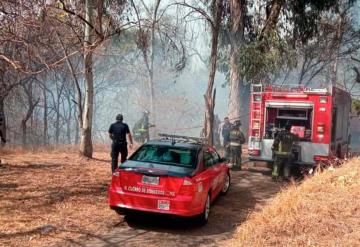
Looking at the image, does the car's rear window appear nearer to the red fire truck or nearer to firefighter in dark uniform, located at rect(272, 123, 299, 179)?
firefighter in dark uniform, located at rect(272, 123, 299, 179)

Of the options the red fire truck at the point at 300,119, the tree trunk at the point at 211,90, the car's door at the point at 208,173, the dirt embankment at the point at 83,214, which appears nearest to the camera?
the dirt embankment at the point at 83,214

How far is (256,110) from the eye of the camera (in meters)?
14.5

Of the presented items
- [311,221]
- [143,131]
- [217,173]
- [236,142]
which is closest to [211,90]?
[236,142]

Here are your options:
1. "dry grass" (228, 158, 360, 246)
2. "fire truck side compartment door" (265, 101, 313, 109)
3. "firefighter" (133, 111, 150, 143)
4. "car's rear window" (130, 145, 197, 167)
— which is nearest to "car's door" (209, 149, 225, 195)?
"car's rear window" (130, 145, 197, 167)

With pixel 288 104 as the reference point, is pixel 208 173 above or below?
below

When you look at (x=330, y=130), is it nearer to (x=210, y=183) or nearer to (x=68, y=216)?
(x=210, y=183)

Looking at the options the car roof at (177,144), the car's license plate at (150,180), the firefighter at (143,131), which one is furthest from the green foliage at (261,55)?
the car's license plate at (150,180)

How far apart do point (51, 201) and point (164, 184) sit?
8.68ft

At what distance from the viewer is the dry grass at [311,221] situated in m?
5.75

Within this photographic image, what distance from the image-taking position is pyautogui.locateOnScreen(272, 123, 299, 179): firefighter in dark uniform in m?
13.4

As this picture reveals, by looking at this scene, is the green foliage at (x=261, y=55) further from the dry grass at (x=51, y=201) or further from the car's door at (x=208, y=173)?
the car's door at (x=208, y=173)

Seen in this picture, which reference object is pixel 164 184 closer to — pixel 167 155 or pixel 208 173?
pixel 167 155

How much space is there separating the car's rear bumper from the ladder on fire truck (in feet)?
22.9

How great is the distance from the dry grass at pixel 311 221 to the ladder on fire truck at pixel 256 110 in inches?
243
